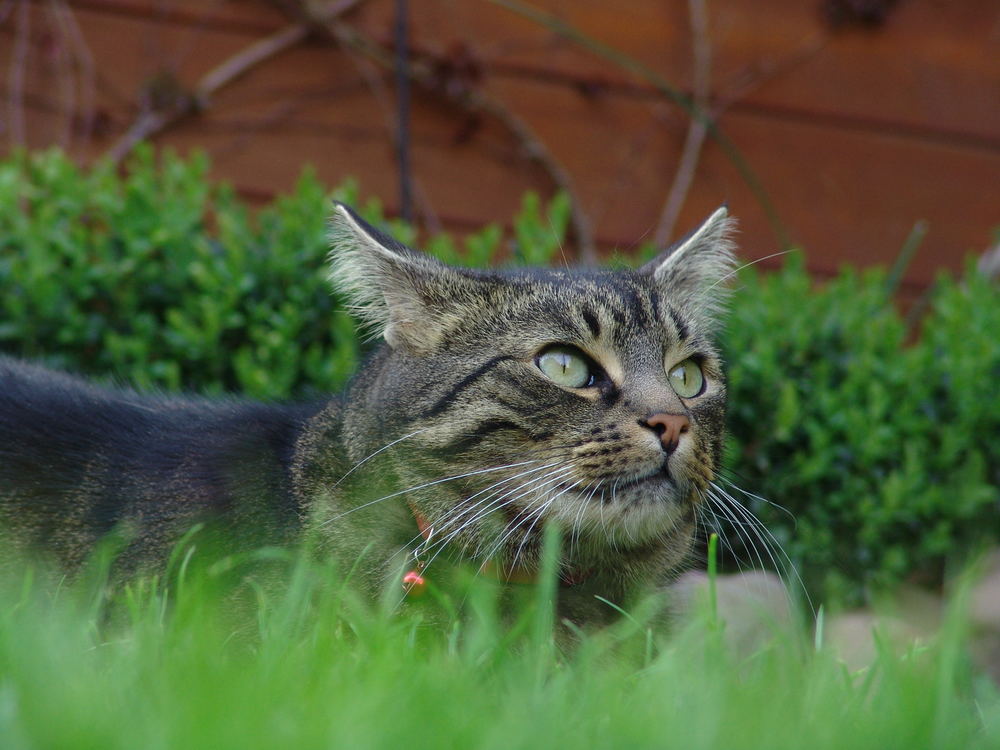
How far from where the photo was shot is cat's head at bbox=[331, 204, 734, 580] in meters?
2.01

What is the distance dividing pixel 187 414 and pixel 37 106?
2.67 m

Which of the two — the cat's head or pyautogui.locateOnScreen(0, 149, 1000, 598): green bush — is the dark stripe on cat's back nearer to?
the cat's head

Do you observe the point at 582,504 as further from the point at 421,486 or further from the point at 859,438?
the point at 859,438

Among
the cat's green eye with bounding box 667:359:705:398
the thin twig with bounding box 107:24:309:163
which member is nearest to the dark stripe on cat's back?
the cat's green eye with bounding box 667:359:705:398

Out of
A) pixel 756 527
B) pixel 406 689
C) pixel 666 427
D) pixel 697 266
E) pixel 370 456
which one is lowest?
pixel 406 689

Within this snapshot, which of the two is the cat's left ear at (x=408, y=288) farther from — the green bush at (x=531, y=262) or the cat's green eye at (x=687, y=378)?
the green bush at (x=531, y=262)

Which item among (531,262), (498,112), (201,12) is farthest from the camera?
(498,112)

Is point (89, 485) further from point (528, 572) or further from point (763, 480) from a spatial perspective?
point (763, 480)

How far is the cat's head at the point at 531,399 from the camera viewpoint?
6.59ft

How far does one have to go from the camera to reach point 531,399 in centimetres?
209

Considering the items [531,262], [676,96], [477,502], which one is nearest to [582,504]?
[477,502]

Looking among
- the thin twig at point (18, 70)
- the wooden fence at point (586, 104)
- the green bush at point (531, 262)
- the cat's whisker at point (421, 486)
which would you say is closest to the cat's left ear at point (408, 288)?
the cat's whisker at point (421, 486)

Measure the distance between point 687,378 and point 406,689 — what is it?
47.2 inches

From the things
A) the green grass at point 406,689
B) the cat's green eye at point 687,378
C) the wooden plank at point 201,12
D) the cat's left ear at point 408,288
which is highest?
the wooden plank at point 201,12
